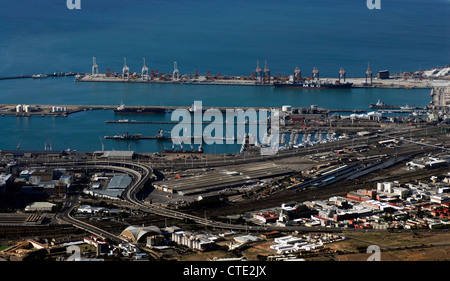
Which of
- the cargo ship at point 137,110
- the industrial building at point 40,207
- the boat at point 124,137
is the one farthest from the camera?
the cargo ship at point 137,110

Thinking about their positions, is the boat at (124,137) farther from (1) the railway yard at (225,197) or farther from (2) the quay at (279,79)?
(2) the quay at (279,79)

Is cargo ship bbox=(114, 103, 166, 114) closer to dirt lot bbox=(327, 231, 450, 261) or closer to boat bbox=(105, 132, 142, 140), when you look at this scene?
boat bbox=(105, 132, 142, 140)

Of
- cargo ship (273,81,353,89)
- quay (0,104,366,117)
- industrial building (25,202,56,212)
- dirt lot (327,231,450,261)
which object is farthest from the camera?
cargo ship (273,81,353,89)

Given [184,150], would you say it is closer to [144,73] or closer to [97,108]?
[97,108]

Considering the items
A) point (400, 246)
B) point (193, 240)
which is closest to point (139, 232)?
point (193, 240)

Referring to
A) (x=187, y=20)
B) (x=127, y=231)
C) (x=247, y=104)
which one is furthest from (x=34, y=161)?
(x=187, y=20)

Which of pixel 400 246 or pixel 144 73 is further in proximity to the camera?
pixel 144 73

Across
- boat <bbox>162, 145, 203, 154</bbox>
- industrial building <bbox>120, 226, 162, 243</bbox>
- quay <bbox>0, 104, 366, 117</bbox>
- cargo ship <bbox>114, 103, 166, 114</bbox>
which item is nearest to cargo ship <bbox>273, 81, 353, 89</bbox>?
quay <bbox>0, 104, 366, 117</bbox>

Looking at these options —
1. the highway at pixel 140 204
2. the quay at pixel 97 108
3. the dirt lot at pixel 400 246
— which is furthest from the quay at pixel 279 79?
the dirt lot at pixel 400 246

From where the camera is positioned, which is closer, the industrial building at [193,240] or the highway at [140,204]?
the industrial building at [193,240]

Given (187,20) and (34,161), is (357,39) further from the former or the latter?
(34,161)
